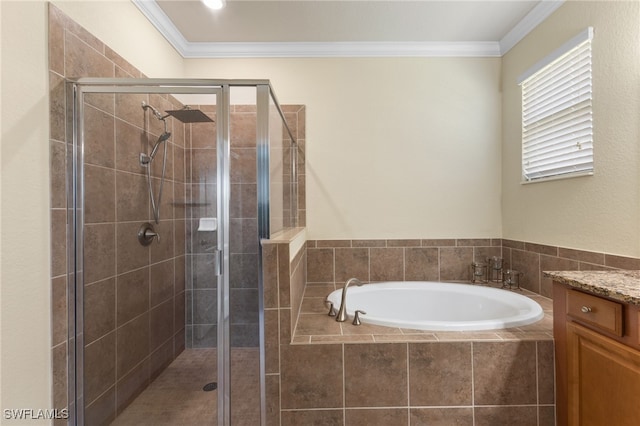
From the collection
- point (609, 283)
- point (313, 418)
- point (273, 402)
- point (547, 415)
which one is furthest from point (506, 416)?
point (273, 402)

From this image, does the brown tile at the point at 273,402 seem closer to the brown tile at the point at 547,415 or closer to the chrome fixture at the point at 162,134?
the chrome fixture at the point at 162,134

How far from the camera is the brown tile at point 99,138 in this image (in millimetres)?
1373

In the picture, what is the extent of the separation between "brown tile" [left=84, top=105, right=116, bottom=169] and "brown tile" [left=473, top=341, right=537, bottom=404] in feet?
6.48

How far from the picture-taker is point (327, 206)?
2.47 m

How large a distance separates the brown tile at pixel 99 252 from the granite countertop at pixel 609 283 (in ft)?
6.71

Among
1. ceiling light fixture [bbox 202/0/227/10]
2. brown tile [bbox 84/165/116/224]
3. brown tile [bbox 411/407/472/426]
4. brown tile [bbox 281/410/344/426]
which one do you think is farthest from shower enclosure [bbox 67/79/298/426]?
ceiling light fixture [bbox 202/0/227/10]

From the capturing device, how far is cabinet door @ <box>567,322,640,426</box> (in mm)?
974

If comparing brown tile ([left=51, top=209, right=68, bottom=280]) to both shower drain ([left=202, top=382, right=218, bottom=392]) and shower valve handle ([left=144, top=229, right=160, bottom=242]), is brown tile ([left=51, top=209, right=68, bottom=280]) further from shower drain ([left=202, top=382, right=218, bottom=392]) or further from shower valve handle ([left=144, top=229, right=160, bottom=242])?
shower drain ([left=202, top=382, right=218, bottom=392])

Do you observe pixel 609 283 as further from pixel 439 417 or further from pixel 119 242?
pixel 119 242

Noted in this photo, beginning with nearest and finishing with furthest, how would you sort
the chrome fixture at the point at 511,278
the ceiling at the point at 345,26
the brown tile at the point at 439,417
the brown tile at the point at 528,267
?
the brown tile at the point at 439,417 < the ceiling at the point at 345,26 < the brown tile at the point at 528,267 < the chrome fixture at the point at 511,278

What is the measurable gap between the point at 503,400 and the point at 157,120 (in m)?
2.11

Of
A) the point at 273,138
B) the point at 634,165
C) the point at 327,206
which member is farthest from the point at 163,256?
the point at 634,165

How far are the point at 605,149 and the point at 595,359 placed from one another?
1.10 metres

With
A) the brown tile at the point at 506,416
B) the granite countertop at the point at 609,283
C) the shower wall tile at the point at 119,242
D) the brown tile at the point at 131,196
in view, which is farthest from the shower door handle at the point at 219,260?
the granite countertop at the point at 609,283
